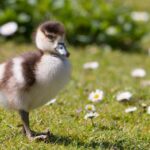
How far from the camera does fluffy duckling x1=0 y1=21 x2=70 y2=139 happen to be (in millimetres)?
5266

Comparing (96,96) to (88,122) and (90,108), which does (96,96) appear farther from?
(88,122)

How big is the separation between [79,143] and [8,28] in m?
5.05

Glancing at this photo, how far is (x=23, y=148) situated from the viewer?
211 inches

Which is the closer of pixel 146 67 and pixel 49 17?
pixel 146 67

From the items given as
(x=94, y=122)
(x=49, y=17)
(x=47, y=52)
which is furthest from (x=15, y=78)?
(x=49, y=17)

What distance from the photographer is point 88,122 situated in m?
6.39

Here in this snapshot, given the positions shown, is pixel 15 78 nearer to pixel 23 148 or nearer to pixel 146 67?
pixel 23 148

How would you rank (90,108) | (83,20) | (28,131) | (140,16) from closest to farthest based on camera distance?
1. (28,131)
2. (90,108)
3. (83,20)
4. (140,16)

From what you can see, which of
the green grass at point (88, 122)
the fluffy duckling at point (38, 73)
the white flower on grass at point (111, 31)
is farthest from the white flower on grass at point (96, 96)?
the white flower on grass at point (111, 31)

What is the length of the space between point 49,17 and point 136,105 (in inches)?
170

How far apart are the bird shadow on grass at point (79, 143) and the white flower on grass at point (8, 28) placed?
4581mm

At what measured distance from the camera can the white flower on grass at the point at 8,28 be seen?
1014 cm

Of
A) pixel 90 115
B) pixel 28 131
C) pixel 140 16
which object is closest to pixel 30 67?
pixel 28 131

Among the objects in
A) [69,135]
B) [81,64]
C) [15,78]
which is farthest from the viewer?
[81,64]
